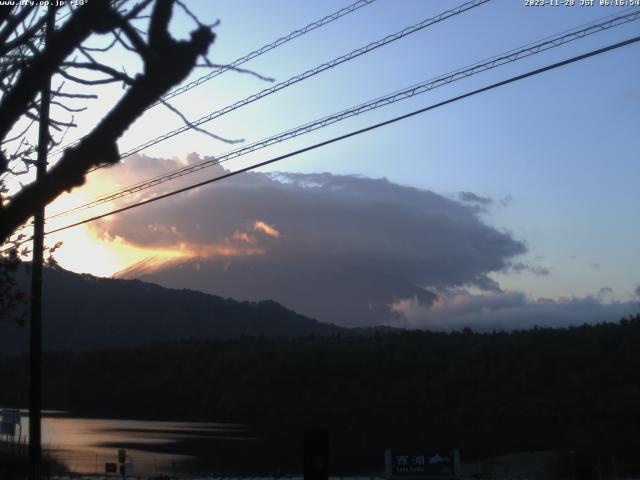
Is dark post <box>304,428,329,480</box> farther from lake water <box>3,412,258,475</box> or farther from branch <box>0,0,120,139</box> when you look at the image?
lake water <box>3,412,258,475</box>

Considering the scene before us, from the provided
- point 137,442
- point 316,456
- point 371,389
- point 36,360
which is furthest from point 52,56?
point 371,389

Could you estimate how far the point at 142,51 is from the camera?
5203 mm

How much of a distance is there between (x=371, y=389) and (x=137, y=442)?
50.1m

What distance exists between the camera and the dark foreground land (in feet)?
203

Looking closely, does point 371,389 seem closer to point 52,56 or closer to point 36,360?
point 36,360

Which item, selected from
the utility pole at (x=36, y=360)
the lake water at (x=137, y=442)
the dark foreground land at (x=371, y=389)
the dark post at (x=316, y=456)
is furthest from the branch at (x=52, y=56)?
the dark foreground land at (x=371, y=389)

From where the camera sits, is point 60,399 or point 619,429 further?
point 60,399

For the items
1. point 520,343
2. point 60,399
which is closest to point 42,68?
point 520,343

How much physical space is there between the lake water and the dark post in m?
28.6

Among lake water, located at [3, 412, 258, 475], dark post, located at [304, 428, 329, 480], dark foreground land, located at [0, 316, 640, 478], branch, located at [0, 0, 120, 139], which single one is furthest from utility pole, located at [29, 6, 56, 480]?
dark foreground land, located at [0, 316, 640, 478]

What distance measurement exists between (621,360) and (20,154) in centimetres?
8767

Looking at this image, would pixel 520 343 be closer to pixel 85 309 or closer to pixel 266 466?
pixel 266 466

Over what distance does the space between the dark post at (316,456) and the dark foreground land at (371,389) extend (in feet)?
111

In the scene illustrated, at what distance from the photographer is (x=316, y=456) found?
12.5 meters
